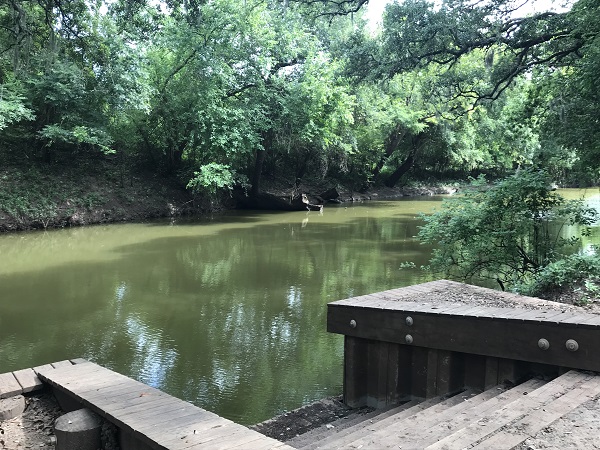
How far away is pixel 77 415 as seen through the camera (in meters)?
3.21

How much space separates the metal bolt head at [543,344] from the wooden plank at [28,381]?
3.54 metres

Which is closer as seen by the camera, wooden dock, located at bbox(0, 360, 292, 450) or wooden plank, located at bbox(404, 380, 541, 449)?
wooden dock, located at bbox(0, 360, 292, 450)

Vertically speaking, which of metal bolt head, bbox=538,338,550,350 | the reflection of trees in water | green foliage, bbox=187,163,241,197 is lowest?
the reflection of trees in water

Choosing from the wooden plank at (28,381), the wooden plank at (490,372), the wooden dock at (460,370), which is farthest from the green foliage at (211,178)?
the wooden plank at (490,372)

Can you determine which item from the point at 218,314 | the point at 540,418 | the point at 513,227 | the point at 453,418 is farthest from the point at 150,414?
the point at 513,227

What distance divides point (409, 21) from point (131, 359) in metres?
8.89

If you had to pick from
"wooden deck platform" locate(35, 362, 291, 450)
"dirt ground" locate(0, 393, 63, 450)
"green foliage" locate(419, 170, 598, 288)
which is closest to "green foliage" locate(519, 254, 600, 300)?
"green foliage" locate(419, 170, 598, 288)

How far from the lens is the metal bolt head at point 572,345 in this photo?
124 inches

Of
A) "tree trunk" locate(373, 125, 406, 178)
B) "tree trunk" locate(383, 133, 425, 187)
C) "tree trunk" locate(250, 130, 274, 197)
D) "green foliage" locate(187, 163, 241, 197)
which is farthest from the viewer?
"tree trunk" locate(383, 133, 425, 187)

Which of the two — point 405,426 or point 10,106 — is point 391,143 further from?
point 405,426

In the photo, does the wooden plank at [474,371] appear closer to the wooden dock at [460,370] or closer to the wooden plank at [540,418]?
the wooden dock at [460,370]

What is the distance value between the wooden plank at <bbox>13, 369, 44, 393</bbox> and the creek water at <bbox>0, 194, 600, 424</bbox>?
164 centimetres

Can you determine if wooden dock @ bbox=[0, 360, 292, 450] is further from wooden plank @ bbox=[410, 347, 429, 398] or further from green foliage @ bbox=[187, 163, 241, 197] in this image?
green foliage @ bbox=[187, 163, 241, 197]

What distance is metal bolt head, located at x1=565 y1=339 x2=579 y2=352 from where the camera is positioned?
3152 millimetres
